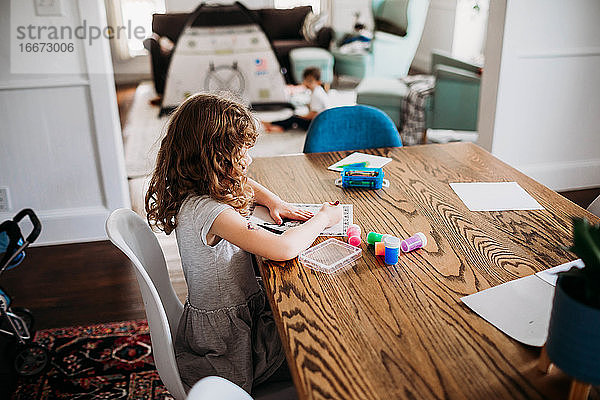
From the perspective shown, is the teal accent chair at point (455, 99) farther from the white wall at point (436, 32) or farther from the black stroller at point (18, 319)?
the black stroller at point (18, 319)

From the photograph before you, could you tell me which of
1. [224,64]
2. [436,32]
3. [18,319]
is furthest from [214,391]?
[436,32]

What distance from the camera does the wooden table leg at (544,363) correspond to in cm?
93

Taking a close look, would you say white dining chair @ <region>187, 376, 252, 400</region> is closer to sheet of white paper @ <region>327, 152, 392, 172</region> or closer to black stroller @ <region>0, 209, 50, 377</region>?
sheet of white paper @ <region>327, 152, 392, 172</region>

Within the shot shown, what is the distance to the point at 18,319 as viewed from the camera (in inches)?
77.3

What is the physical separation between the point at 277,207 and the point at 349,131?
0.79 meters

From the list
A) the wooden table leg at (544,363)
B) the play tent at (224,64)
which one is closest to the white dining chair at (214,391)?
the wooden table leg at (544,363)

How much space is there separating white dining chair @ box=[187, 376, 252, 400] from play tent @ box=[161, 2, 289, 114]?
4422mm

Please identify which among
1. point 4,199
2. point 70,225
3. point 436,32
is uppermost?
point 436,32

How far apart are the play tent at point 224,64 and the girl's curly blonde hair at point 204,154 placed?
12.6 ft

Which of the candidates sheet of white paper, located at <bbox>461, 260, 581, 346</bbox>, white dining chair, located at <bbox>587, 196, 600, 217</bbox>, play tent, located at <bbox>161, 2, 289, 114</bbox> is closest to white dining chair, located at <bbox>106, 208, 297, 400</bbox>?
sheet of white paper, located at <bbox>461, 260, 581, 346</bbox>

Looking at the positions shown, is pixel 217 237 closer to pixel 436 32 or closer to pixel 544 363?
pixel 544 363

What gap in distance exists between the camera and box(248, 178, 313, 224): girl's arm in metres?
1.56

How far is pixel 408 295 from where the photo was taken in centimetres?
118

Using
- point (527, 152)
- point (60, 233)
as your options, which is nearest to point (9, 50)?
point (60, 233)
